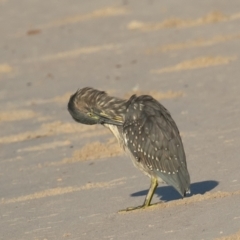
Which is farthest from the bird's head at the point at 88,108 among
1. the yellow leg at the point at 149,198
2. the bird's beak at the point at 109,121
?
the yellow leg at the point at 149,198

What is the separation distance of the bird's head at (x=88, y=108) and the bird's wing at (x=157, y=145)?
352mm

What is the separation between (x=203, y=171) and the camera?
10242 mm

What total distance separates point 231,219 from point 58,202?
93.0 inches

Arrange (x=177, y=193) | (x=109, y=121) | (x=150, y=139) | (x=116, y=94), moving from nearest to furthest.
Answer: (x=150, y=139), (x=109, y=121), (x=177, y=193), (x=116, y=94)

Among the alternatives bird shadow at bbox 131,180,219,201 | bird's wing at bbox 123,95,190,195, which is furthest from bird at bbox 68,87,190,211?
bird shadow at bbox 131,180,219,201

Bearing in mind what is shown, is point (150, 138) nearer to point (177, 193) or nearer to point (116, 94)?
point (177, 193)

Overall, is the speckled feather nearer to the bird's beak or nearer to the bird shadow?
the bird's beak

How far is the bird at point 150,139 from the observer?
8969mm

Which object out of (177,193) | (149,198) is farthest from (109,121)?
(177,193)

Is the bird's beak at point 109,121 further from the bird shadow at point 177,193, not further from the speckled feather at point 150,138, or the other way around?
the bird shadow at point 177,193

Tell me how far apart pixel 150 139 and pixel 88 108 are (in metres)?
0.77

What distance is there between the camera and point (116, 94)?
51.8ft

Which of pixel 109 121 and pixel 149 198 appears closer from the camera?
pixel 149 198

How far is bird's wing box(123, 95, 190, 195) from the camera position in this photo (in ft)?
29.4
